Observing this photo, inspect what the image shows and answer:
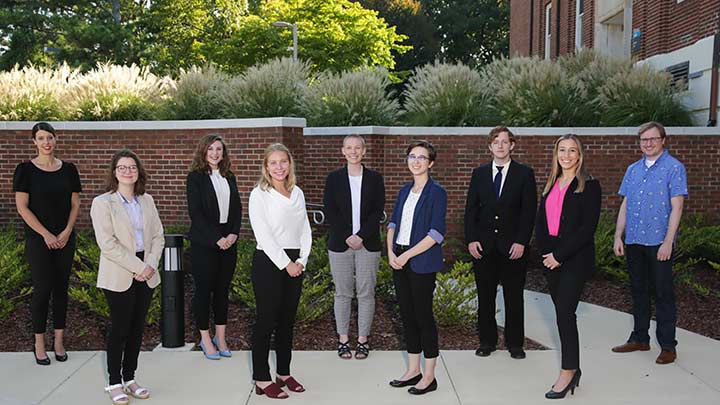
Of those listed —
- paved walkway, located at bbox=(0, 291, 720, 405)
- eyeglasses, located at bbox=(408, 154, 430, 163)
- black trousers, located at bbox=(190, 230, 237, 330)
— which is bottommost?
paved walkway, located at bbox=(0, 291, 720, 405)

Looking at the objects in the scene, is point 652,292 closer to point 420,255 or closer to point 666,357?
point 666,357

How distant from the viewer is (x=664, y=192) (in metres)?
5.89

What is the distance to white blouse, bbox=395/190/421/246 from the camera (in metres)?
5.15

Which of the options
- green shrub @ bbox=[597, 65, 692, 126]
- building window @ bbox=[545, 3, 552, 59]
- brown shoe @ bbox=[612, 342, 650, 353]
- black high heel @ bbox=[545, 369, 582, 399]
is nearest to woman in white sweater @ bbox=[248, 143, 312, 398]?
black high heel @ bbox=[545, 369, 582, 399]

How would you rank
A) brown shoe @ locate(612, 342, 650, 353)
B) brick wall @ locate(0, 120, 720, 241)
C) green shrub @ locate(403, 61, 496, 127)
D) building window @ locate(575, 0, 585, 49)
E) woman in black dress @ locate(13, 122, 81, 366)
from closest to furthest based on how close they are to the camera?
1. woman in black dress @ locate(13, 122, 81, 366)
2. brown shoe @ locate(612, 342, 650, 353)
3. brick wall @ locate(0, 120, 720, 241)
4. green shrub @ locate(403, 61, 496, 127)
5. building window @ locate(575, 0, 585, 49)

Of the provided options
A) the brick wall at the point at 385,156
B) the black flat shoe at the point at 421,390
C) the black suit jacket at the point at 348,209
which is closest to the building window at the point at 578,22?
the brick wall at the point at 385,156

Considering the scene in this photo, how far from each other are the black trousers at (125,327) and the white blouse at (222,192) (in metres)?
1.07

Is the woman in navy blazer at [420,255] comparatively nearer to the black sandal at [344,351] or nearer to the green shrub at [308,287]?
the black sandal at [344,351]

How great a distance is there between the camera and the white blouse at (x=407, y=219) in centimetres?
515

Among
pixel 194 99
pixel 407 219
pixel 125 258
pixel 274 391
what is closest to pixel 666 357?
pixel 407 219

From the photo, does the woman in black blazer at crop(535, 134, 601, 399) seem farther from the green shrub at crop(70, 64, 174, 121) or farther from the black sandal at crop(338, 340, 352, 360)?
the green shrub at crop(70, 64, 174, 121)

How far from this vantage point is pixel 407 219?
17.0 feet

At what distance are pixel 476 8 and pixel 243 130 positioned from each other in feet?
164

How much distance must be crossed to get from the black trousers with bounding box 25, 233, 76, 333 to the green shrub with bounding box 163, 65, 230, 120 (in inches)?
212
